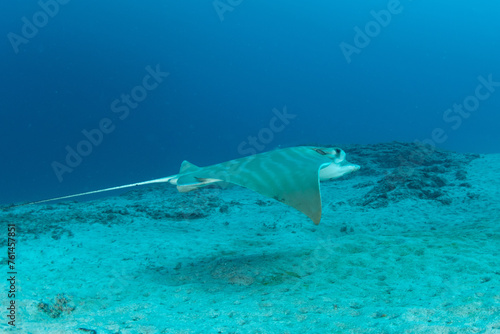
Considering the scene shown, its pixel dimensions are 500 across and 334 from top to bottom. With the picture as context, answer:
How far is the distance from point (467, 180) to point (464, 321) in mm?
6149

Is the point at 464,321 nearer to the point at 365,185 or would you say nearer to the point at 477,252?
the point at 477,252

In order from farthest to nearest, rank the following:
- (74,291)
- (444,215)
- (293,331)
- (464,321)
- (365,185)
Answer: (365,185), (444,215), (74,291), (293,331), (464,321)

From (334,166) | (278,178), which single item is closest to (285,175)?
(278,178)

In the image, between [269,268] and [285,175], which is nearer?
[285,175]

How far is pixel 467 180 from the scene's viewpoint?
22.6 ft

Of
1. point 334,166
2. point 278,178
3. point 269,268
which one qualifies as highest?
point 278,178

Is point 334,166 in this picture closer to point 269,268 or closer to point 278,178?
point 278,178

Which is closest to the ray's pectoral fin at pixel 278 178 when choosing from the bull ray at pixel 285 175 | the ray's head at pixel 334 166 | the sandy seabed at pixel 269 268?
the bull ray at pixel 285 175

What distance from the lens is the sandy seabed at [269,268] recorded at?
208 centimetres

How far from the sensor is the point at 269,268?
3.20m

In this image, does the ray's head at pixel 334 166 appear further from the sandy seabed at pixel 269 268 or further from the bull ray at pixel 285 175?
the sandy seabed at pixel 269 268

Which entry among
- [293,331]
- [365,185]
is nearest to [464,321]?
[293,331]

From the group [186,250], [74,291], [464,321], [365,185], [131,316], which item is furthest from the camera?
[365,185]

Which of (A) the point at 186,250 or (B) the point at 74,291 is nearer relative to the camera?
(B) the point at 74,291
